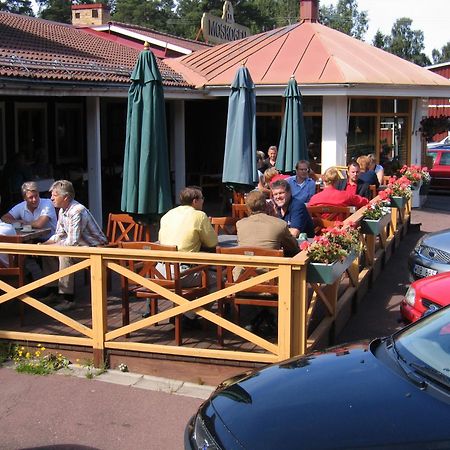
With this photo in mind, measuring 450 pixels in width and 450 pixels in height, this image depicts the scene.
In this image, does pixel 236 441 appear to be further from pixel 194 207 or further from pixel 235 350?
pixel 194 207

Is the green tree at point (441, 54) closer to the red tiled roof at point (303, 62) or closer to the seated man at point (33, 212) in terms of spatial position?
the red tiled roof at point (303, 62)

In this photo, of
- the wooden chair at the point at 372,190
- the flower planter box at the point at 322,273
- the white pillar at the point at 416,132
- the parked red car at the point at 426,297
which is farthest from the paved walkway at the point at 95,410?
the white pillar at the point at 416,132

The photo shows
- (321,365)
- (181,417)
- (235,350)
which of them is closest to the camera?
(321,365)

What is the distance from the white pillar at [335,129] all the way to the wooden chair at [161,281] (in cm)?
1023

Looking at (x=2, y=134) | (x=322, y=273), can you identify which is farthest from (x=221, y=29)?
(x=322, y=273)

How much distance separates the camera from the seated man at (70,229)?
285 inches

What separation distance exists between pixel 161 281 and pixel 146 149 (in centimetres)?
235

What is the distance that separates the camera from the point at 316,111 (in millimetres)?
16500

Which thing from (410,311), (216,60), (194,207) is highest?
(216,60)

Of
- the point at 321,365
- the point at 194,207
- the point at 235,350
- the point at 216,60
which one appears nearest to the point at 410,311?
the point at 235,350

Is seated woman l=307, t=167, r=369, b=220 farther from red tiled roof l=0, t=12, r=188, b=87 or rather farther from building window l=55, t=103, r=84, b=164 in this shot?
building window l=55, t=103, r=84, b=164

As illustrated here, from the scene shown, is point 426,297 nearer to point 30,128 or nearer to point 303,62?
point 30,128

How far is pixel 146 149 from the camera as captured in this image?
816cm

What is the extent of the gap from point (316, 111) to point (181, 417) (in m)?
12.2
